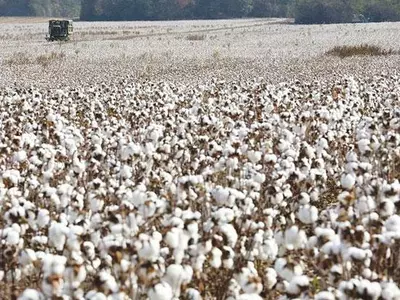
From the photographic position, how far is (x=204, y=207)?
4719 mm

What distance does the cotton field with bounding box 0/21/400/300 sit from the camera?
3230 millimetres

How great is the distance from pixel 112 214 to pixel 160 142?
2958 mm

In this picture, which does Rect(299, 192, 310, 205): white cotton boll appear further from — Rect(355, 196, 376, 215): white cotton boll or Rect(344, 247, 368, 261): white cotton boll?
Rect(344, 247, 368, 261): white cotton boll

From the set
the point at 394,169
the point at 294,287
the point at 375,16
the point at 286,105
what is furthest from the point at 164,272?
the point at 375,16

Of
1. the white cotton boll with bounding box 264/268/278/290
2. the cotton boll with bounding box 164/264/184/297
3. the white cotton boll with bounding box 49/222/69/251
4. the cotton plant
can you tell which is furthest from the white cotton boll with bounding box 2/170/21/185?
the white cotton boll with bounding box 264/268/278/290

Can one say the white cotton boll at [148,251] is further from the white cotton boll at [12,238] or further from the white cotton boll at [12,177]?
the white cotton boll at [12,177]

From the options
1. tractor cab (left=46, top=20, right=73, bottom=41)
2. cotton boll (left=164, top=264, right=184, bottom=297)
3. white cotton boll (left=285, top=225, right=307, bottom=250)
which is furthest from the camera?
tractor cab (left=46, top=20, right=73, bottom=41)

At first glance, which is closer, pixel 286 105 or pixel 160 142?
pixel 160 142

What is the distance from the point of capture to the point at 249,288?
313 centimetres

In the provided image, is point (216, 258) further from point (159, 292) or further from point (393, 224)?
point (393, 224)

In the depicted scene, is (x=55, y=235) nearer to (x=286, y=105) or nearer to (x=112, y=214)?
(x=112, y=214)

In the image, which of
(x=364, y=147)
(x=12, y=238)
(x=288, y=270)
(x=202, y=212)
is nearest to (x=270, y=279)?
(x=288, y=270)

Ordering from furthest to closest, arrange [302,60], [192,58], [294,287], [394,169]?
1. [192,58]
2. [302,60]
3. [394,169]
4. [294,287]

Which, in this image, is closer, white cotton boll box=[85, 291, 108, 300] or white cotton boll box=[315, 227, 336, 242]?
white cotton boll box=[85, 291, 108, 300]
